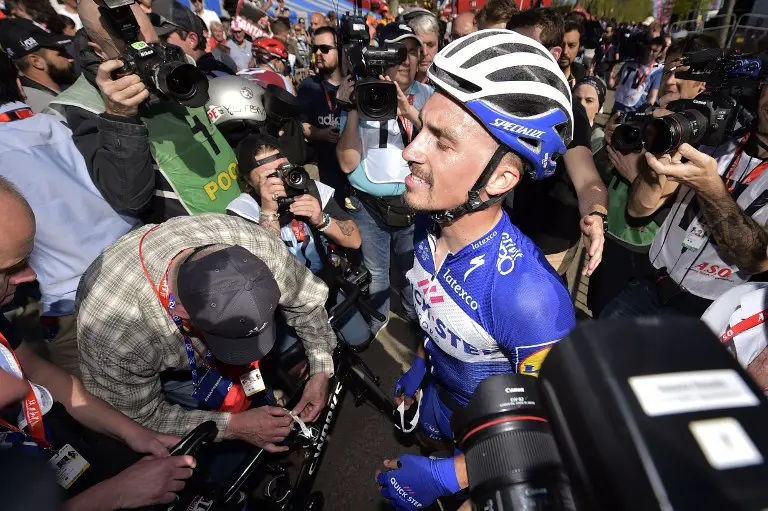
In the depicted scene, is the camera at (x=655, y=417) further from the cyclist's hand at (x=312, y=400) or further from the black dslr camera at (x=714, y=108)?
the cyclist's hand at (x=312, y=400)

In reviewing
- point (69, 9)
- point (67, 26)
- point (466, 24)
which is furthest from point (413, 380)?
point (69, 9)

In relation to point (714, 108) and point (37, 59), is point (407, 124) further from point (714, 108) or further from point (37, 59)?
point (37, 59)

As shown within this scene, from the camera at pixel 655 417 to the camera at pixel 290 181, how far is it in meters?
2.49

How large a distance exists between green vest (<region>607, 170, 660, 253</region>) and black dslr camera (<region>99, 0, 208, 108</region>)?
313 centimetres

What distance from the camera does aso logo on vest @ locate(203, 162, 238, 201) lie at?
9.80 ft

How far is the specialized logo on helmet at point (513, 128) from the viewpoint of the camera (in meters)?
1.55

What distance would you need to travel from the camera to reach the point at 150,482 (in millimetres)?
1704

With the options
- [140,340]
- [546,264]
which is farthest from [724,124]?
[140,340]

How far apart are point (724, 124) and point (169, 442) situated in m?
3.64

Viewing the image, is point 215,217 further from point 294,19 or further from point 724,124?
point 294,19

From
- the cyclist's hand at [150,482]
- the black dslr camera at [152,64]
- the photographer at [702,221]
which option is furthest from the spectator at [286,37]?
the cyclist's hand at [150,482]

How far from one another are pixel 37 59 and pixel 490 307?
5.61m

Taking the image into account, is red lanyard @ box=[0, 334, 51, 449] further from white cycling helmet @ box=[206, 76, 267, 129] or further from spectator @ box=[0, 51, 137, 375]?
white cycling helmet @ box=[206, 76, 267, 129]

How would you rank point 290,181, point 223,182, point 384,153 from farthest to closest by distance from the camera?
1. point 384,153
2. point 223,182
3. point 290,181
